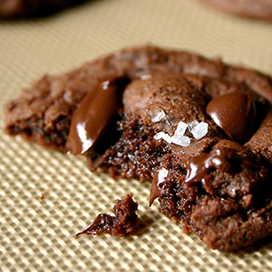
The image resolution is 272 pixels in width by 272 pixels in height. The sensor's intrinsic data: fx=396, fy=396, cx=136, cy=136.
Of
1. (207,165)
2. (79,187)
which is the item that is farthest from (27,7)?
(207,165)

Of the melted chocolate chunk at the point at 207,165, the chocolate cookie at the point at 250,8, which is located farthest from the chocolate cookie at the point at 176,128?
the chocolate cookie at the point at 250,8

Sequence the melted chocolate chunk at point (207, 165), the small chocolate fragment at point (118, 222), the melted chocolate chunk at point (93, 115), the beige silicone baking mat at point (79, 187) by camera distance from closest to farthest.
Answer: the melted chocolate chunk at point (207, 165), the beige silicone baking mat at point (79, 187), the small chocolate fragment at point (118, 222), the melted chocolate chunk at point (93, 115)

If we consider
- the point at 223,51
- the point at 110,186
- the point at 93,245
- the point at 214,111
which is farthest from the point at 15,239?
the point at 223,51

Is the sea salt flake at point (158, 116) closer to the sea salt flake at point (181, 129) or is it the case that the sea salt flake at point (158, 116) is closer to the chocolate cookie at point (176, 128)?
the chocolate cookie at point (176, 128)

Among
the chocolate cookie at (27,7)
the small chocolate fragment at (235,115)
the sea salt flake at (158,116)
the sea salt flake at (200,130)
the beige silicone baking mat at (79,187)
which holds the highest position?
the small chocolate fragment at (235,115)

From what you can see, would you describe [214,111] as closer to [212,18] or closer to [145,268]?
Answer: [145,268]
